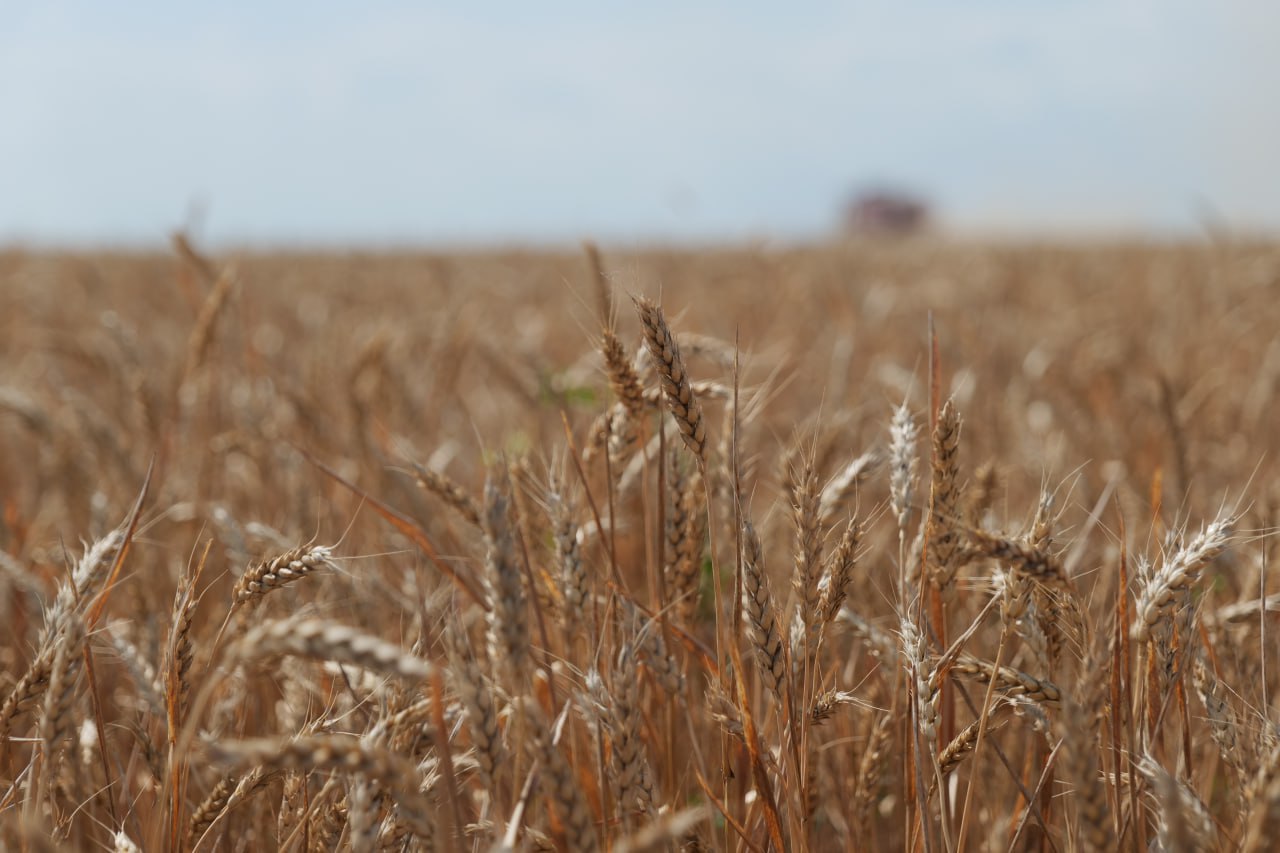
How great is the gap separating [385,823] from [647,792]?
34 cm

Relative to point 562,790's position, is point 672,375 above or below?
above

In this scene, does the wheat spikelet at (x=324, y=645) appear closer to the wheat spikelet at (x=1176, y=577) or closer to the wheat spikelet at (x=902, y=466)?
the wheat spikelet at (x=902, y=466)

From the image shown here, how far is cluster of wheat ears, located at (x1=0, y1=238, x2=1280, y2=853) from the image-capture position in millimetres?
1056

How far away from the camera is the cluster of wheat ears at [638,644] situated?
41.6 inches

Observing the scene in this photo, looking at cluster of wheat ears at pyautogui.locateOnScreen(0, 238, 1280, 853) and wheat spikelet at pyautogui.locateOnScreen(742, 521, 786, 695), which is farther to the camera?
wheat spikelet at pyautogui.locateOnScreen(742, 521, 786, 695)

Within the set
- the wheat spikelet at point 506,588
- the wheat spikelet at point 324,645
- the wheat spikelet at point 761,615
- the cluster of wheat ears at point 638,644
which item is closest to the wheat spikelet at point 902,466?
the cluster of wheat ears at point 638,644

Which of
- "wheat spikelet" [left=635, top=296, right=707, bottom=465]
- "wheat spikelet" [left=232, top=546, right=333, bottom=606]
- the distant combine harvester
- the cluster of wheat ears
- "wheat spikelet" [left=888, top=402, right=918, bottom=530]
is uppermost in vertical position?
the distant combine harvester

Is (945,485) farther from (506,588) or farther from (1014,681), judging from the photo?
(506,588)

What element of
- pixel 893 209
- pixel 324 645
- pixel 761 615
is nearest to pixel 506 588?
pixel 324 645

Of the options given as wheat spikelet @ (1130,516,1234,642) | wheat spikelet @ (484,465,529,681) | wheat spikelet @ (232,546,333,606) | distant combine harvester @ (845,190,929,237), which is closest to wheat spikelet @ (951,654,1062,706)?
wheat spikelet @ (1130,516,1234,642)

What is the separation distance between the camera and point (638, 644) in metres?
1.17

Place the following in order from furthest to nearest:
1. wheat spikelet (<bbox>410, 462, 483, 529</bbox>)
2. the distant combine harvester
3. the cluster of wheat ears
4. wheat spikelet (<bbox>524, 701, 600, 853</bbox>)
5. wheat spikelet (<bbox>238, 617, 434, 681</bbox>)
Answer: the distant combine harvester → wheat spikelet (<bbox>410, 462, 483, 529</bbox>) → the cluster of wheat ears → wheat spikelet (<bbox>524, 701, 600, 853</bbox>) → wheat spikelet (<bbox>238, 617, 434, 681</bbox>)

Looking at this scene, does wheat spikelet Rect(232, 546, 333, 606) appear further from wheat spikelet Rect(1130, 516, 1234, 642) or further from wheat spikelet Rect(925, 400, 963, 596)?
wheat spikelet Rect(1130, 516, 1234, 642)

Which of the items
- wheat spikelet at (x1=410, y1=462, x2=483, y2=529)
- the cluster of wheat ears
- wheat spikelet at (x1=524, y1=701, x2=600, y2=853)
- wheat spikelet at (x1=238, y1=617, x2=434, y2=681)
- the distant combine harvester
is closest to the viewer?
wheat spikelet at (x1=238, y1=617, x2=434, y2=681)
